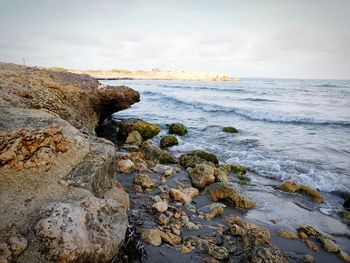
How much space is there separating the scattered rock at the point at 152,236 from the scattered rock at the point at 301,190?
4008 mm

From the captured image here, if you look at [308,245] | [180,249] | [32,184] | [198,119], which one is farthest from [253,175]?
[198,119]

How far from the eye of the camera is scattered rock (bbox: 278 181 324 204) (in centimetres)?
598

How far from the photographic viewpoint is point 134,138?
9.85 meters

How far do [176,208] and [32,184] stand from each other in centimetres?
259

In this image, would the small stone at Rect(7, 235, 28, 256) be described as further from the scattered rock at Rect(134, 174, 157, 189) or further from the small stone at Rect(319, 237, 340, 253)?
the small stone at Rect(319, 237, 340, 253)

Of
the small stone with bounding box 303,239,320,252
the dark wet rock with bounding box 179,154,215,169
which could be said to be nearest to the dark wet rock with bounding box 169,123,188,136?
the dark wet rock with bounding box 179,154,215,169

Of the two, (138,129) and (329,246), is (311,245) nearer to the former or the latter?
(329,246)

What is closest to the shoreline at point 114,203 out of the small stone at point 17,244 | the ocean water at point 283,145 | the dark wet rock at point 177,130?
the small stone at point 17,244

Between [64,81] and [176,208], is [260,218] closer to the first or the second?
[176,208]

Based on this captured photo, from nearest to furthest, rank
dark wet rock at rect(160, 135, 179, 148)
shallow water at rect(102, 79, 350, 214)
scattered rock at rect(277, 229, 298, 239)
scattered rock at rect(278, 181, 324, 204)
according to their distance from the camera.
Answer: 1. scattered rock at rect(277, 229, 298, 239)
2. scattered rock at rect(278, 181, 324, 204)
3. shallow water at rect(102, 79, 350, 214)
4. dark wet rock at rect(160, 135, 179, 148)

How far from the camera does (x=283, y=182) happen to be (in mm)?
6598

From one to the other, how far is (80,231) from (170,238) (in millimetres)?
1662

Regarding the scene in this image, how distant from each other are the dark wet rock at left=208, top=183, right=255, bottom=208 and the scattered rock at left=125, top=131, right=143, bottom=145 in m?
4.59

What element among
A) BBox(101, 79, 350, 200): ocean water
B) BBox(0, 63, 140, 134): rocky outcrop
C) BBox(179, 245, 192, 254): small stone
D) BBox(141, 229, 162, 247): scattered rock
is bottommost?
BBox(101, 79, 350, 200): ocean water
